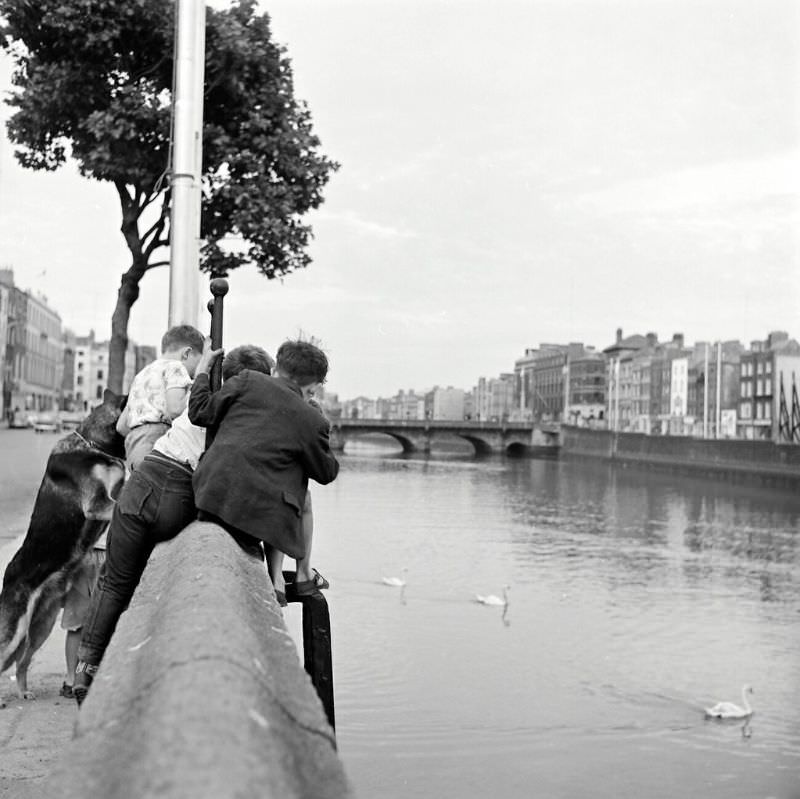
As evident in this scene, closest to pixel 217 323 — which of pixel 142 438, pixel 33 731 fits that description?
pixel 142 438

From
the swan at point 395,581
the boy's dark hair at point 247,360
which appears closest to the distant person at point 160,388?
the boy's dark hair at point 247,360

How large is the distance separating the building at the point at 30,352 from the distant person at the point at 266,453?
88715 millimetres

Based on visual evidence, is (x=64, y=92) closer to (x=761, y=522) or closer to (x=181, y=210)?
(x=181, y=210)

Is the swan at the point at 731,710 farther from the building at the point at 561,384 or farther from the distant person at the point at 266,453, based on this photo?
the building at the point at 561,384

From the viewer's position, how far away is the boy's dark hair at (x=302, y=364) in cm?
396

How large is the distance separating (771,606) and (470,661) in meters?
8.28

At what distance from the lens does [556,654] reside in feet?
54.5

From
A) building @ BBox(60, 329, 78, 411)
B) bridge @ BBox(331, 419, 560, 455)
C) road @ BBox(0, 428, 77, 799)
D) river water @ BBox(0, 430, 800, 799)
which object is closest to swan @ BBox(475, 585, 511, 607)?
river water @ BBox(0, 430, 800, 799)

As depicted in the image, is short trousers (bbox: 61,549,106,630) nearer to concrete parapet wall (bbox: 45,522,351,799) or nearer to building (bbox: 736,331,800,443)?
concrete parapet wall (bbox: 45,522,351,799)

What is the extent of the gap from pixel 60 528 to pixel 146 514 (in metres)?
1.55

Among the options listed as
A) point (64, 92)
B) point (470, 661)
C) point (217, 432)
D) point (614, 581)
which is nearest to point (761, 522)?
point (614, 581)

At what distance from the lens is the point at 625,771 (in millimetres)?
11641

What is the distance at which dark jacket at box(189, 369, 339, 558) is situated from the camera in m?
3.65

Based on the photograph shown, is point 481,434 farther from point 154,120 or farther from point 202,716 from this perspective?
point 202,716
